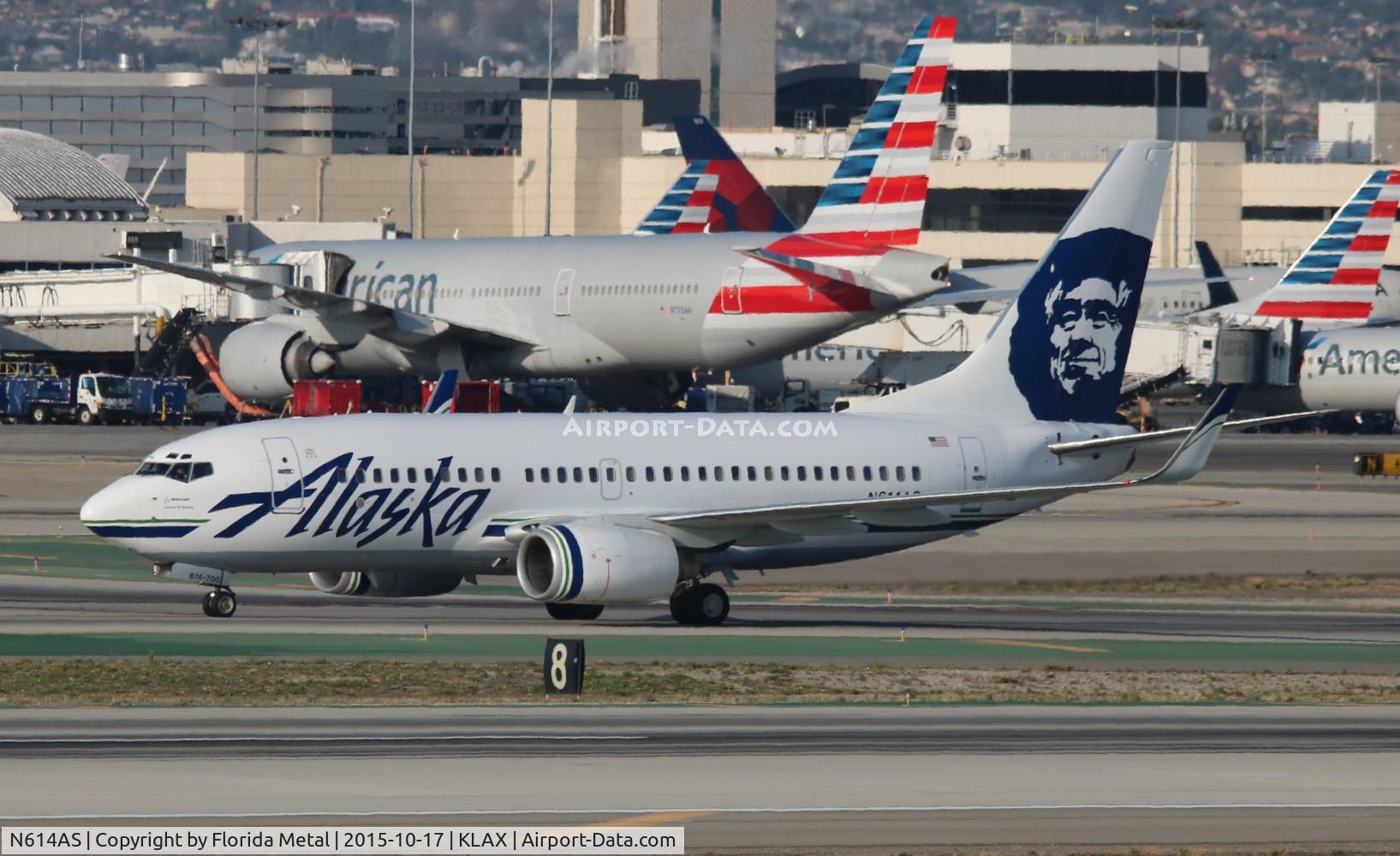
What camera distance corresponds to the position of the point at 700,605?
39688mm

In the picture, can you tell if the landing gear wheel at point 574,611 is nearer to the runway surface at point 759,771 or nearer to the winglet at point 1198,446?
the winglet at point 1198,446

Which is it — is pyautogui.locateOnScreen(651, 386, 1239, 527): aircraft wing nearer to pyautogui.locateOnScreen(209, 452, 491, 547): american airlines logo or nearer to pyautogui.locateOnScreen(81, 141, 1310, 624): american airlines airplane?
pyautogui.locateOnScreen(81, 141, 1310, 624): american airlines airplane

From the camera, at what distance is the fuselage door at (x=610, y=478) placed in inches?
1570

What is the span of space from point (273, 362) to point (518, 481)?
137 feet

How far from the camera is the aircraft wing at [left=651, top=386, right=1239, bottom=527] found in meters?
38.6

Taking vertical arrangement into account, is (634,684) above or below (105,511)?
below

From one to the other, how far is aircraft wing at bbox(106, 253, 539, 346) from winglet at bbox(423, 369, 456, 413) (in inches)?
998

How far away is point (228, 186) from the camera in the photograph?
153625 mm

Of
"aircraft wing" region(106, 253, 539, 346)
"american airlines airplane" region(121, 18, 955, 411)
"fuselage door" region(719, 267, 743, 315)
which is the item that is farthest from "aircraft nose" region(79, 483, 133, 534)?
"aircraft wing" region(106, 253, 539, 346)

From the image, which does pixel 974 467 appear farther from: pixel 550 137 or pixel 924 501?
pixel 550 137

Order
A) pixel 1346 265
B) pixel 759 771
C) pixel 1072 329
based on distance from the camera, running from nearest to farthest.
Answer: pixel 759 771 → pixel 1072 329 → pixel 1346 265

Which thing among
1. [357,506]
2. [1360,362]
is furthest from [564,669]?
[1360,362]

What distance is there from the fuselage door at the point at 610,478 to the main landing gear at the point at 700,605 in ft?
6.72

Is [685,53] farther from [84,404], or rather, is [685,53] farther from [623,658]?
[623,658]
